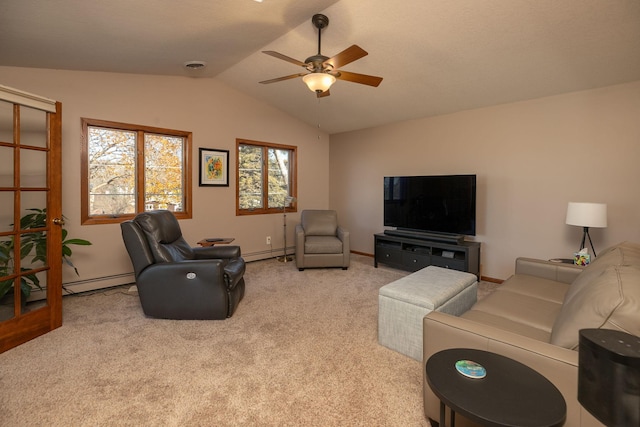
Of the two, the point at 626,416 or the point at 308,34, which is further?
the point at 308,34

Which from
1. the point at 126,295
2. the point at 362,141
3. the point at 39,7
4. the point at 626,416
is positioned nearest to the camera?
the point at 626,416

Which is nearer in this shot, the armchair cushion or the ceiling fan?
the ceiling fan

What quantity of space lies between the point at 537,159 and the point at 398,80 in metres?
Result: 1.92

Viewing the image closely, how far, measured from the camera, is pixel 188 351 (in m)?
2.33

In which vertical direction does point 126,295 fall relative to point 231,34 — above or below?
below

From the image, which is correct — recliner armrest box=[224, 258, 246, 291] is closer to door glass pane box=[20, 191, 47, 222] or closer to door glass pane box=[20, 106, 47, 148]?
door glass pane box=[20, 191, 47, 222]

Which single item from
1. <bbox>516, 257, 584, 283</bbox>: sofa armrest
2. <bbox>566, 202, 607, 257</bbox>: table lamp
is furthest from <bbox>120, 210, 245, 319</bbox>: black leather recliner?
<bbox>566, 202, 607, 257</bbox>: table lamp

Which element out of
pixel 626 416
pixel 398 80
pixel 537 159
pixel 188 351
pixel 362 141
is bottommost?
pixel 188 351

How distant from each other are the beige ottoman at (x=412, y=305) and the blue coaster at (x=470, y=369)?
955mm

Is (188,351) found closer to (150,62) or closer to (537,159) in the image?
(150,62)

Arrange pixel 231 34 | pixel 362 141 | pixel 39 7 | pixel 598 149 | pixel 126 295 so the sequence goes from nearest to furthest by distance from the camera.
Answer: pixel 39 7 < pixel 231 34 < pixel 598 149 < pixel 126 295 < pixel 362 141

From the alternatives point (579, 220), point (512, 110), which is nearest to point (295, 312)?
point (579, 220)

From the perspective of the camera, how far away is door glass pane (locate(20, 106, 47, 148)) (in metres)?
2.38

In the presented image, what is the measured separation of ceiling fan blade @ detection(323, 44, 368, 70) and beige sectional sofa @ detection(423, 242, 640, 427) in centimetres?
182
